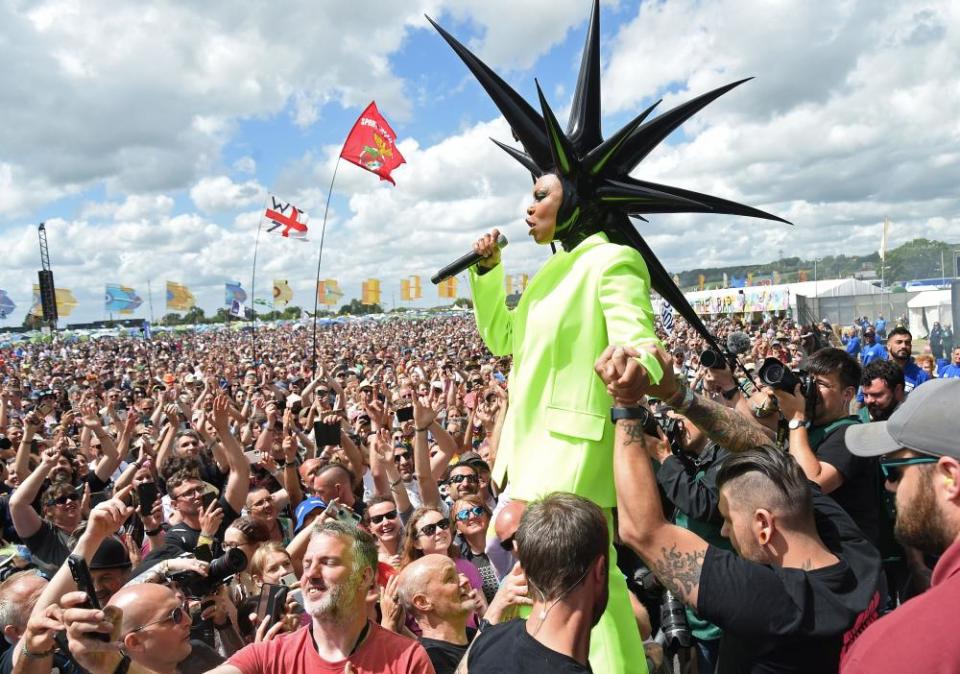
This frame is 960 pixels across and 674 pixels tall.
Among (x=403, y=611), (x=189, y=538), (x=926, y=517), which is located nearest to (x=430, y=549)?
(x=403, y=611)

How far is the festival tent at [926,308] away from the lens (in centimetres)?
1973

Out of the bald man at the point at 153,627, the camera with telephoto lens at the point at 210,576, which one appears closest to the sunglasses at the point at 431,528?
the camera with telephoto lens at the point at 210,576

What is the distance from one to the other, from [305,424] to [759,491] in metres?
8.42

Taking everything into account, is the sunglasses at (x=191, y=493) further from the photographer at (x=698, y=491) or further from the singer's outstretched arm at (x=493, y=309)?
the photographer at (x=698, y=491)

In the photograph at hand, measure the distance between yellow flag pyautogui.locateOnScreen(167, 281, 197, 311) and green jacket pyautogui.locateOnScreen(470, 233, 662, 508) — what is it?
5269cm

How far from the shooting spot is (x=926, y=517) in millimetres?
1498

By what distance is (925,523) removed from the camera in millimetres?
1500

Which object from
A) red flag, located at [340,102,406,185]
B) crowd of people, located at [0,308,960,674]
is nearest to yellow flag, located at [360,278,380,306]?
red flag, located at [340,102,406,185]

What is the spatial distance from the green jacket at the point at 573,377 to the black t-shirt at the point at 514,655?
0.53 meters

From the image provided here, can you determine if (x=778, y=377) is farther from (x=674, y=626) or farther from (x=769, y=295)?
(x=769, y=295)

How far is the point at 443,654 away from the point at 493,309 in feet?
5.00

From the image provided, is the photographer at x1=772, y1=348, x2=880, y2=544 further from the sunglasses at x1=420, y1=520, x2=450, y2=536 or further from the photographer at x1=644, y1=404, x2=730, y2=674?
the sunglasses at x1=420, y1=520, x2=450, y2=536

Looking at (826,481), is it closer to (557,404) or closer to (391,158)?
(557,404)

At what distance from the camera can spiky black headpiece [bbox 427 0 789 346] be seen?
2.75 m
